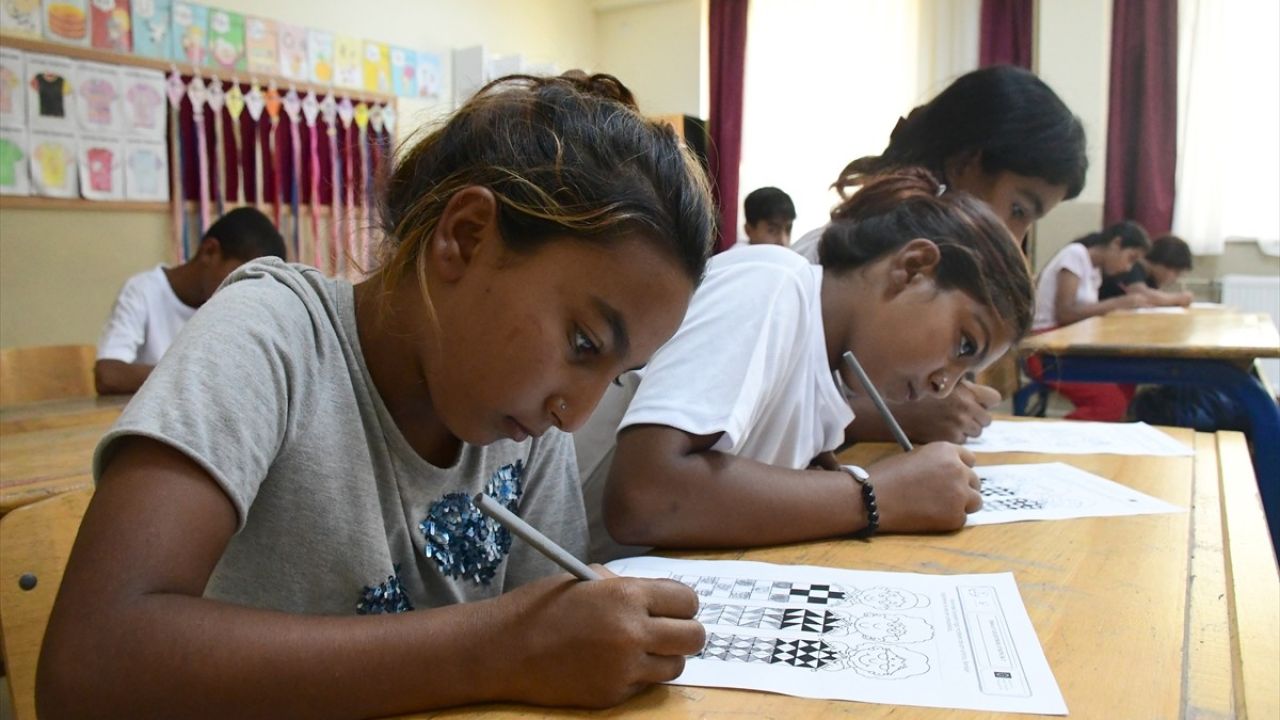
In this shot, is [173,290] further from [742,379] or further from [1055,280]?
[1055,280]

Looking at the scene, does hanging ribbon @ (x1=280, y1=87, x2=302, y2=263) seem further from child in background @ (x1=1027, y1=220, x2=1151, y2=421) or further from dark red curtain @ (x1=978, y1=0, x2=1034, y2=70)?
dark red curtain @ (x1=978, y1=0, x2=1034, y2=70)

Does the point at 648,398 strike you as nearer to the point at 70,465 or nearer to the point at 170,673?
the point at 170,673

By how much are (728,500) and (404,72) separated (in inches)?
153

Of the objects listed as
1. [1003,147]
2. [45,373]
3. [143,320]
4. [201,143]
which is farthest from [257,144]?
[1003,147]

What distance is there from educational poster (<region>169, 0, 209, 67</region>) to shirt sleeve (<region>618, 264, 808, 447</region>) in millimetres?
3102

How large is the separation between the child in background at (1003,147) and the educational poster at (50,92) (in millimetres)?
2654

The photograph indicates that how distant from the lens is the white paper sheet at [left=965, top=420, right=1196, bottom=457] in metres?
1.41

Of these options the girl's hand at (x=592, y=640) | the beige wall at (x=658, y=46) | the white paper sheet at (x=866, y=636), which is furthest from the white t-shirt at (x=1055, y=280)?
the girl's hand at (x=592, y=640)

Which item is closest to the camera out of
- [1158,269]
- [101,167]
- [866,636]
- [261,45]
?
[866,636]

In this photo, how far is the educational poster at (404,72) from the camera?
14.0 feet

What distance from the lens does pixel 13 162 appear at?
2979mm

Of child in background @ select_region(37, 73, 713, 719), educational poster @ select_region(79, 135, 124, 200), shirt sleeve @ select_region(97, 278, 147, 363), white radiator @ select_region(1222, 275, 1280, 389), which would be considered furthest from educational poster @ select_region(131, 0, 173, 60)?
white radiator @ select_region(1222, 275, 1280, 389)

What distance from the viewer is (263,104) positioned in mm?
3641

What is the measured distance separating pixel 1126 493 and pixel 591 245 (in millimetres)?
782
